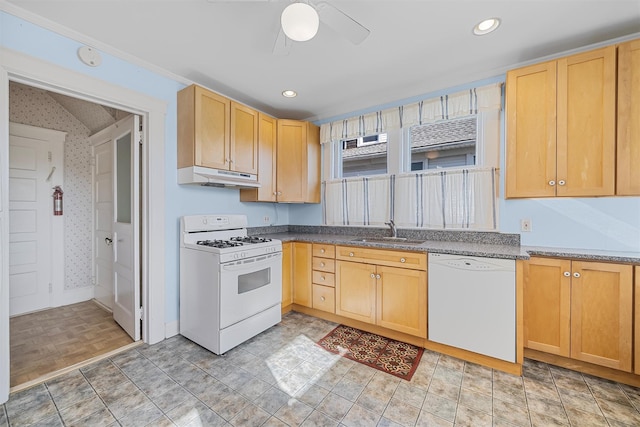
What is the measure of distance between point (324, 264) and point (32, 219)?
3.55m

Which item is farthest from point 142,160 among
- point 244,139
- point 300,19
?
point 300,19

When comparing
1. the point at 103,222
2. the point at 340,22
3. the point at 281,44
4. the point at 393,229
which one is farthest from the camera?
the point at 103,222

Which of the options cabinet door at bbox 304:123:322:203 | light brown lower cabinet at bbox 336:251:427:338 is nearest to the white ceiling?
cabinet door at bbox 304:123:322:203

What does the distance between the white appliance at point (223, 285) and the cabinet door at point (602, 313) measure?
8.29 ft

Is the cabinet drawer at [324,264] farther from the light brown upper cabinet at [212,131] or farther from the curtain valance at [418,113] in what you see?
the curtain valance at [418,113]

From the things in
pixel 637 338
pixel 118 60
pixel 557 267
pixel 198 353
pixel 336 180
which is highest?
pixel 118 60

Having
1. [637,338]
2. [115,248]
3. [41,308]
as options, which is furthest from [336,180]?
[41,308]

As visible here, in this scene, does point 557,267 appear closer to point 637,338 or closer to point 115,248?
point 637,338

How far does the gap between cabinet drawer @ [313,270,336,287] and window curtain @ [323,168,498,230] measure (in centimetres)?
82

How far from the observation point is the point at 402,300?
2.40 meters

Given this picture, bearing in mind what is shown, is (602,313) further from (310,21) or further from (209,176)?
(209,176)

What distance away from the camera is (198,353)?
7.35ft

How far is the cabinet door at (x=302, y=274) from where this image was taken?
3.01 m

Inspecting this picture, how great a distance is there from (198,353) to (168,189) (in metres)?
1.54
